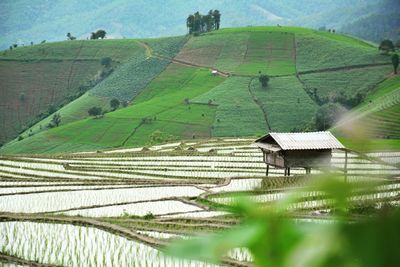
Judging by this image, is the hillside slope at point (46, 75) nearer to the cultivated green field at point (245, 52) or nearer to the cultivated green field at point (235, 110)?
the cultivated green field at point (245, 52)

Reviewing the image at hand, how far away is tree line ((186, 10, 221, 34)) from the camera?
11410 centimetres

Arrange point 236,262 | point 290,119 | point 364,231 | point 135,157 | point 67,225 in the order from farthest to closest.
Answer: point 290,119
point 135,157
point 67,225
point 236,262
point 364,231

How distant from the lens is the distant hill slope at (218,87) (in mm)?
72062

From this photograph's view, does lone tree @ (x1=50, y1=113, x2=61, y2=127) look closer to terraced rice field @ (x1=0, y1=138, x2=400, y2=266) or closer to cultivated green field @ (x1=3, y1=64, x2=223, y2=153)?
cultivated green field @ (x1=3, y1=64, x2=223, y2=153)

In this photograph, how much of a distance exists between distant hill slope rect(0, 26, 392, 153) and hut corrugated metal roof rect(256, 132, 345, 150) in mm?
33121

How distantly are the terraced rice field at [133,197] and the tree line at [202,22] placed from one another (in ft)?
260

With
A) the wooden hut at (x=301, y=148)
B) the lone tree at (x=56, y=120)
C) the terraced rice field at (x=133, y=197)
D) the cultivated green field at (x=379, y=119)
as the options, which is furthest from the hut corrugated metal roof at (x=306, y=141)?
the lone tree at (x=56, y=120)

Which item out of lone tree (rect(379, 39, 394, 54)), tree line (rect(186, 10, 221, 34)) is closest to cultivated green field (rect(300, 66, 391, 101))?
lone tree (rect(379, 39, 394, 54))

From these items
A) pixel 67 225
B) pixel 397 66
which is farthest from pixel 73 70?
pixel 67 225

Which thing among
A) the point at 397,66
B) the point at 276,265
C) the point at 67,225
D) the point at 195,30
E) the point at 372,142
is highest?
the point at 195,30

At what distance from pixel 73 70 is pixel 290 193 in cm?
11528

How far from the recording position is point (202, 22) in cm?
11588

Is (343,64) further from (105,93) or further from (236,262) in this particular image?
(236,262)

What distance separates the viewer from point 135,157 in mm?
34969
